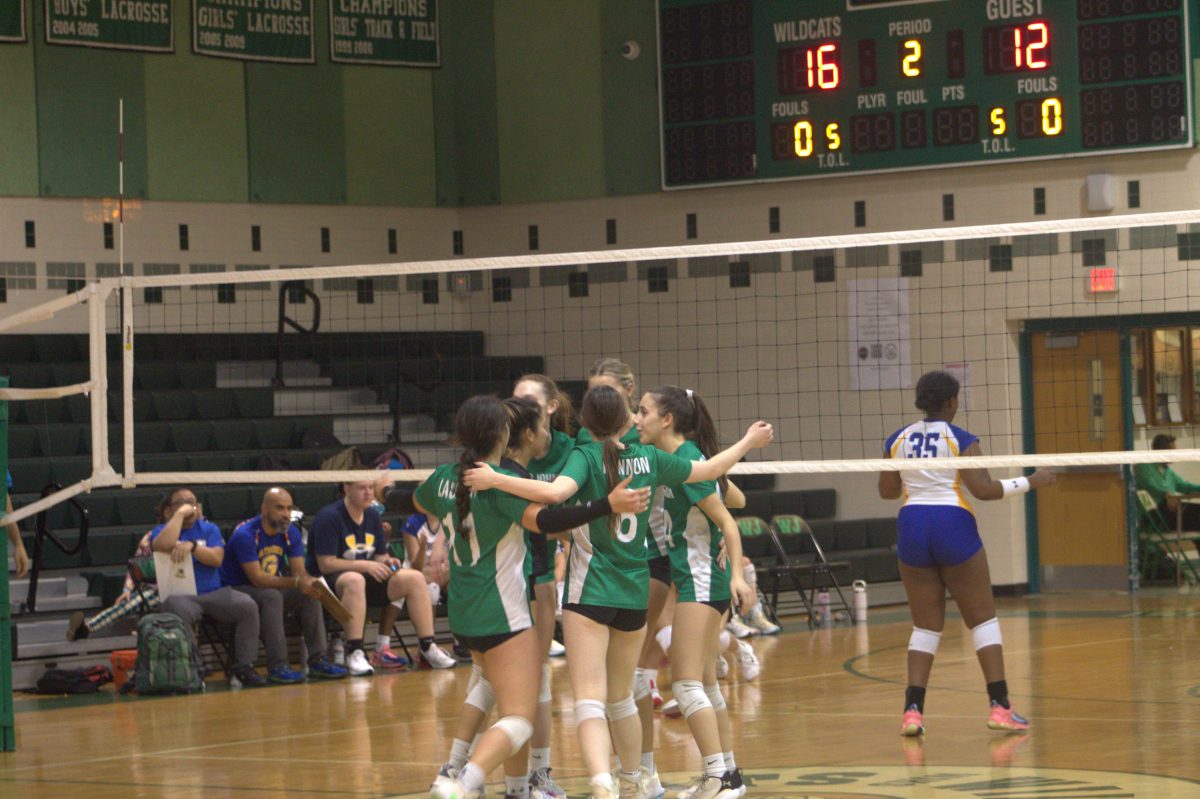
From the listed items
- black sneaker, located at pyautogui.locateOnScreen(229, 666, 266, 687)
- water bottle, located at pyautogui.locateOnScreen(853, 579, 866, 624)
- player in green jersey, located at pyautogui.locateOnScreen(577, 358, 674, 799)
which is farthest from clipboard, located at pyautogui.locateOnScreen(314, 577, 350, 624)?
water bottle, located at pyautogui.locateOnScreen(853, 579, 866, 624)

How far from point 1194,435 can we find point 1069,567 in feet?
5.63

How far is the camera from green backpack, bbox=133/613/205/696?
1058 cm

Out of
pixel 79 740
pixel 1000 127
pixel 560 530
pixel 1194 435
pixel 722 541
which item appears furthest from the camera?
pixel 1194 435

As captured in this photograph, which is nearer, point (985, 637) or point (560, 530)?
point (560, 530)

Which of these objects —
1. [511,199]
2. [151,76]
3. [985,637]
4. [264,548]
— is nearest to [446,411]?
[511,199]

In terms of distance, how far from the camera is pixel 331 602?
11117 millimetres

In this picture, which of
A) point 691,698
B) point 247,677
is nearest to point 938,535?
point 691,698

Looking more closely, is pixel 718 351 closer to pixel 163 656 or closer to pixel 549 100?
pixel 549 100

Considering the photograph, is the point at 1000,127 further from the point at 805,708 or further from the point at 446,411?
the point at 805,708

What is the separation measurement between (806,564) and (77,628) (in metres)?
6.05

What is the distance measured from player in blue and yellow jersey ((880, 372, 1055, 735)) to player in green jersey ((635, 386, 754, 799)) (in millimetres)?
1450

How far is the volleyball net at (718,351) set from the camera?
48.4 feet

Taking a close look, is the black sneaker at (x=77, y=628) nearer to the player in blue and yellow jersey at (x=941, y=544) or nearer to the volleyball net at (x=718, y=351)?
the volleyball net at (x=718, y=351)

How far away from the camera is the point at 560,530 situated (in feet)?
18.3
